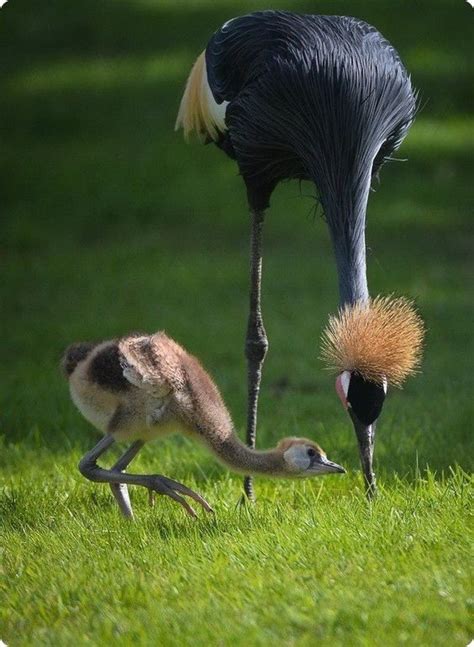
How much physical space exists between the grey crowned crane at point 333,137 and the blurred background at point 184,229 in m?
0.72

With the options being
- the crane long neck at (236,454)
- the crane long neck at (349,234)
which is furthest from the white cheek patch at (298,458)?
the crane long neck at (349,234)

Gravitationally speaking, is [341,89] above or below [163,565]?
above

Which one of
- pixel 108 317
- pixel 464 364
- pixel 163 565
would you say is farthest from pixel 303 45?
pixel 108 317

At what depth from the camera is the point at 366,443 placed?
17.2 ft

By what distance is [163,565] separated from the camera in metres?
4.84

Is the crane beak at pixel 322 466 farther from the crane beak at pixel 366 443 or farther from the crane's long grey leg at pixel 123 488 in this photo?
A: the crane's long grey leg at pixel 123 488

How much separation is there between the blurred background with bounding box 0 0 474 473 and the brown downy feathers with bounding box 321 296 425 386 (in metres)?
1.29

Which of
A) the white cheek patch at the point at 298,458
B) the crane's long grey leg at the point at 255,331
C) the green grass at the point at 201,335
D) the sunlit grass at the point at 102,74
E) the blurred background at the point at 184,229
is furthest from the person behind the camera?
the sunlit grass at the point at 102,74

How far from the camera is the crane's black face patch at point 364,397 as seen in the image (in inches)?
199

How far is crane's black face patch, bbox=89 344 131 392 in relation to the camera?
5.34 meters

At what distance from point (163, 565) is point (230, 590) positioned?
412 millimetres

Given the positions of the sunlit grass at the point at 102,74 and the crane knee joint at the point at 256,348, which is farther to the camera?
the sunlit grass at the point at 102,74

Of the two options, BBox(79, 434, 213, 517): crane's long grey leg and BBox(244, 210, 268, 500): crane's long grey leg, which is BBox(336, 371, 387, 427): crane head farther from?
BBox(244, 210, 268, 500): crane's long grey leg

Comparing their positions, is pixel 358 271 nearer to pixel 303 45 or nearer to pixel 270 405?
pixel 303 45
